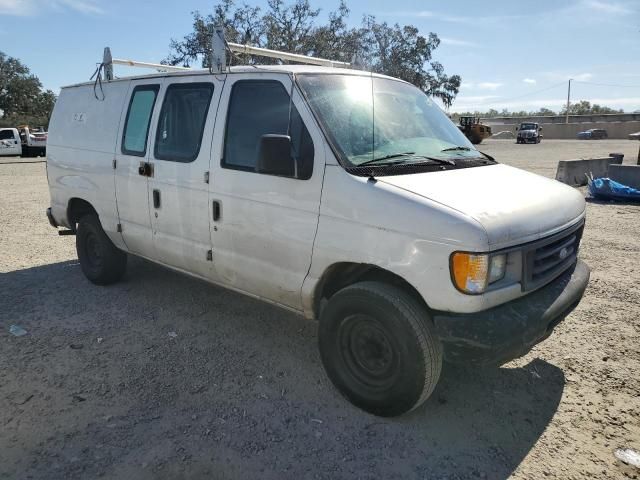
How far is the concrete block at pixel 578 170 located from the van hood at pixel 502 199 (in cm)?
1039

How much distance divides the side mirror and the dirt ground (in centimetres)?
155

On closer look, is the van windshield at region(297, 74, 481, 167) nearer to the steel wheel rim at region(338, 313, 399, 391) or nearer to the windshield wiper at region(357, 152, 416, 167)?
the windshield wiper at region(357, 152, 416, 167)

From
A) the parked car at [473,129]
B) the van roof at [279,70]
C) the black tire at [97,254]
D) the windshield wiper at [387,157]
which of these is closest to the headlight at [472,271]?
the windshield wiper at [387,157]

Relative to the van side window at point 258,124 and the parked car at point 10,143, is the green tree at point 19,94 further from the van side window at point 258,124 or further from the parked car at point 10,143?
the van side window at point 258,124

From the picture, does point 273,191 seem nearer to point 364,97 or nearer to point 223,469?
point 364,97

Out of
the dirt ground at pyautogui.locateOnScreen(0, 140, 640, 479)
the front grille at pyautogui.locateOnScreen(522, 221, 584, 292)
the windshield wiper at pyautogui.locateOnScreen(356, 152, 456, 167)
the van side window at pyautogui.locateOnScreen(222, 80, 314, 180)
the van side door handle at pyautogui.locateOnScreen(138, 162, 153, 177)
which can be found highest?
the van side window at pyautogui.locateOnScreen(222, 80, 314, 180)

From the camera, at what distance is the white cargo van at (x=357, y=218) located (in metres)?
2.74

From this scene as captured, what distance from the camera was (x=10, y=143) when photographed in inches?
1009

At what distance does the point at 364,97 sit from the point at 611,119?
70285mm

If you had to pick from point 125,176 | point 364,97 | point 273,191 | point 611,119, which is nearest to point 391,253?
point 273,191

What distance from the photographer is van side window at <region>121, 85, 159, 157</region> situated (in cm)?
450

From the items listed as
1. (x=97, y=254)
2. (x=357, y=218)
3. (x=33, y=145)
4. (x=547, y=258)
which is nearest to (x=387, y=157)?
(x=357, y=218)

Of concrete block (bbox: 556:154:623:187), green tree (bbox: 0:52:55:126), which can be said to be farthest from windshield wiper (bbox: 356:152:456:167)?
green tree (bbox: 0:52:55:126)

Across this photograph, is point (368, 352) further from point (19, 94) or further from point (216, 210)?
point (19, 94)
